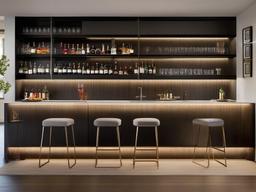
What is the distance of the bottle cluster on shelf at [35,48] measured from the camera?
27.9 feet

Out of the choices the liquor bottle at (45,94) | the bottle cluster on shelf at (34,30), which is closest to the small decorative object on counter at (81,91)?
the liquor bottle at (45,94)

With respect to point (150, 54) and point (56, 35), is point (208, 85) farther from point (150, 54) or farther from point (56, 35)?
point (56, 35)

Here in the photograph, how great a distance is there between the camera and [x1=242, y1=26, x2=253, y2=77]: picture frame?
7.24 m

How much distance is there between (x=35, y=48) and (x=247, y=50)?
4018 millimetres

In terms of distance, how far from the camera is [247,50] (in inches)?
292

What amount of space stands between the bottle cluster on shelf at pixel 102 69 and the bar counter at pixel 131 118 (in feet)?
4.96

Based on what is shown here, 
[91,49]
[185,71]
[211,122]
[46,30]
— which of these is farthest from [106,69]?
[211,122]

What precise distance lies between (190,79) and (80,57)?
86.2 inches

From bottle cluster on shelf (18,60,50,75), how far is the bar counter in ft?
4.88

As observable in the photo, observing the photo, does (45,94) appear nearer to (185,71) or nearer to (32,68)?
(32,68)

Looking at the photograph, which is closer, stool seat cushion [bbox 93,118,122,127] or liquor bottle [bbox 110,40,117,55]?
stool seat cushion [bbox 93,118,122,127]

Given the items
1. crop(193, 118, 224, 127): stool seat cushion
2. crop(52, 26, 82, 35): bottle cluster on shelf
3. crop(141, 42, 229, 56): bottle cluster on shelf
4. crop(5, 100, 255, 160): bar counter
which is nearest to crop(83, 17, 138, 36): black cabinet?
crop(52, 26, 82, 35): bottle cluster on shelf

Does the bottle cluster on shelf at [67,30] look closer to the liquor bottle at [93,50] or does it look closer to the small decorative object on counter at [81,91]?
the liquor bottle at [93,50]

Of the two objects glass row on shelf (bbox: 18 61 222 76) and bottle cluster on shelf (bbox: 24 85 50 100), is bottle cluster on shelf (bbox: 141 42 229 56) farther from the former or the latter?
bottle cluster on shelf (bbox: 24 85 50 100)
